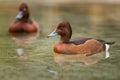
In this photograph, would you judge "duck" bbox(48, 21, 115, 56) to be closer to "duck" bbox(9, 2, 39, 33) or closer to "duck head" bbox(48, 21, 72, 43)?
"duck head" bbox(48, 21, 72, 43)

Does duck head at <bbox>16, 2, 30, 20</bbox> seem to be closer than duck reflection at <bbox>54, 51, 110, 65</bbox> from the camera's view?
No

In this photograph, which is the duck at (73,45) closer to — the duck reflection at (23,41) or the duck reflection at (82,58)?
the duck reflection at (82,58)

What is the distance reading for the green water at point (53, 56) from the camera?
27.0ft

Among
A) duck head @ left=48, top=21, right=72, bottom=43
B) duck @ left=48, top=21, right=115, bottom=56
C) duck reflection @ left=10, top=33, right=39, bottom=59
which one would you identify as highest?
duck head @ left=48, top=21, right=72, bottom=43

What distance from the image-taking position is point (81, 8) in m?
22.1

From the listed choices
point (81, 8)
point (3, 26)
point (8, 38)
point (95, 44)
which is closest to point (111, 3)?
point (81, 8)

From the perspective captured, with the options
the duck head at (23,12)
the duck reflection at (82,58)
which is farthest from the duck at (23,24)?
the duck reflection at (82,58)

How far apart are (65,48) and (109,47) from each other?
1319 mm

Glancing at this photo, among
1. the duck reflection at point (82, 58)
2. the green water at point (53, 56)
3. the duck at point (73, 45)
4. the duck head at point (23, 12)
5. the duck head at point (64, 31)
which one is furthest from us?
the duck head at point (23, 12)

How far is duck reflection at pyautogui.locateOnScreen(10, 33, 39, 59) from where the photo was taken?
1038 centimetres

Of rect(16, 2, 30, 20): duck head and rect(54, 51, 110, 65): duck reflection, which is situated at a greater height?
rect(16, 2, 30, 20): duck head

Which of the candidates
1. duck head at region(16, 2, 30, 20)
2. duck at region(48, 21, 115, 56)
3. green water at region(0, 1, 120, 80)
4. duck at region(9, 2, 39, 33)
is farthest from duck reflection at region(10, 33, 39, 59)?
duck at region(48, 21, 115, 56)

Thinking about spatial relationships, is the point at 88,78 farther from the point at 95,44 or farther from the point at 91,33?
the point at 91,33

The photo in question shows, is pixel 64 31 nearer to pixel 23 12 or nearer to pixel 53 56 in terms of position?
pixel 53 56
